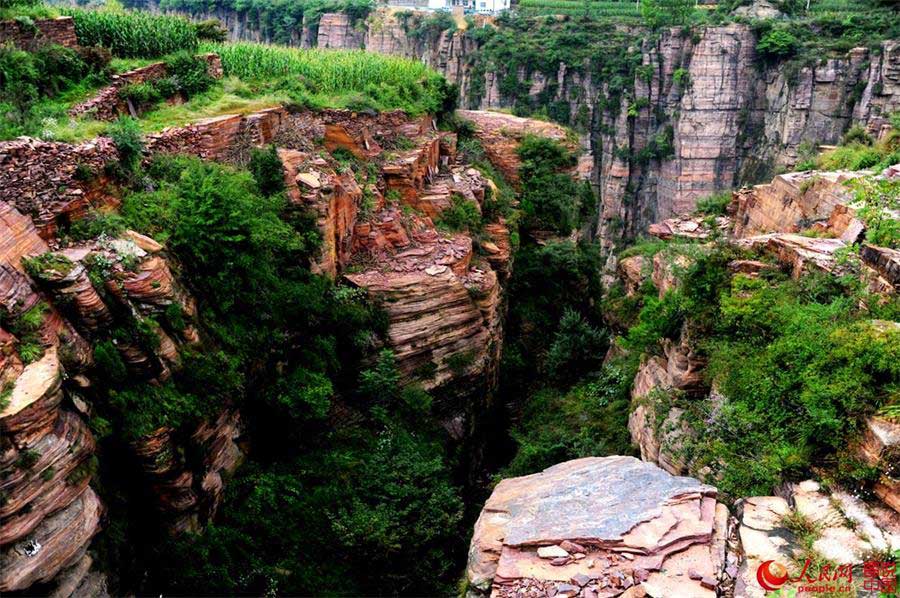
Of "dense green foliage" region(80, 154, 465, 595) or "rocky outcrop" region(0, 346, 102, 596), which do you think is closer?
"rocky outcrop" region(0, 346, 102, 596)

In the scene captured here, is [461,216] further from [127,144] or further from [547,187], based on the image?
[127,144]

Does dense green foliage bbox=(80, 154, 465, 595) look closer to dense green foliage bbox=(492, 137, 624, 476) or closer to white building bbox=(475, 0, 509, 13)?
dense green foliage bbox=(492, 137, 624, 476)

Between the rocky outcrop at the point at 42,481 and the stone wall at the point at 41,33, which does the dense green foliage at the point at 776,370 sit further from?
the stone wall at the point at 41,33

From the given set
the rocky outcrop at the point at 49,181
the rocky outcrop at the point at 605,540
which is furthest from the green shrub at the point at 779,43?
the rocky outcrop at the point at 49,181

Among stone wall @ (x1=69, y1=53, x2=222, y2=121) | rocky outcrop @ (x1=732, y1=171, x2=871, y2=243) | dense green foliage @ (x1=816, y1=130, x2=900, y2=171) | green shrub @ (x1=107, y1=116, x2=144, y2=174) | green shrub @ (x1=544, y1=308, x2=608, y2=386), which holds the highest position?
stone wall @ (x1=69, y1=53, x2=222, y2=121)

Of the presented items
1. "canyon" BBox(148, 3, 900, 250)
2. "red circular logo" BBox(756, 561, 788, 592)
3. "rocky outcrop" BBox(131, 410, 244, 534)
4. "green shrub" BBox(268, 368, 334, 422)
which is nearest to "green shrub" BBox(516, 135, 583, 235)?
"green shrub" BBox(268, 368, 334, 422)

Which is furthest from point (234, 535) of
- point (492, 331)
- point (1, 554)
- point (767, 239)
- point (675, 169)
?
point (675, 169)
